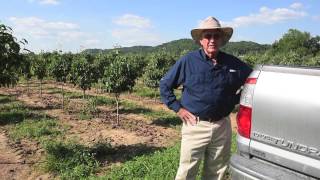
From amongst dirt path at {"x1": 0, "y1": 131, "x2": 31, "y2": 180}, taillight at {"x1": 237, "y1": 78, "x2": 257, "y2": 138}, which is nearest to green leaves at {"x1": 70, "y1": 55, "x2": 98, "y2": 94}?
dirt path at {"x1": 0, "y1": 131, "x2": 31, "y2": 180}

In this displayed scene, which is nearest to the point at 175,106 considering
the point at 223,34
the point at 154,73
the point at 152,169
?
the point at 223,34

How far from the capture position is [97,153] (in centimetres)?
1097

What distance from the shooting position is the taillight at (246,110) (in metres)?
3.59

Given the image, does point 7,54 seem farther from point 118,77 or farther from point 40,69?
point 40,69

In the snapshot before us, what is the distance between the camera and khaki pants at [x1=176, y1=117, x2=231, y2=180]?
4422mm

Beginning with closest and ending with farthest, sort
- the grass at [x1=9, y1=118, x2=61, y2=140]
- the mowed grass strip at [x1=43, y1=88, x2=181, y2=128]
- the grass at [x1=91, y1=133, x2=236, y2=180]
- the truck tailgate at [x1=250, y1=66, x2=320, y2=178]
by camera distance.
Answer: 1. the truck tailgate at [x1=250, y1=66, x2=320, y2=178]
2. the grass at [x1=91, y1=133, x2=236, y2=180]
3. the grass at [x1=9, y1=118, x2=61, y2=140]
4. the mowed grass strip at [x1=43, y1=88, x2=181, y2=128]

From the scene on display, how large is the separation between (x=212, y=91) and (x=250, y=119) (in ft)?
2.52

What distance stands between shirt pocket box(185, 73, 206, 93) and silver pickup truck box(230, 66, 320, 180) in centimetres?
68

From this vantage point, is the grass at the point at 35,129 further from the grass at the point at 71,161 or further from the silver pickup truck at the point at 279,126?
the silver pickup truck at the point at 279,126

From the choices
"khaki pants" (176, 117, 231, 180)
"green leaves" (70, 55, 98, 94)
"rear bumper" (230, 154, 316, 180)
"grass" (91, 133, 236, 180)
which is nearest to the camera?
"rear bumper" (230, 154, 316, 180)

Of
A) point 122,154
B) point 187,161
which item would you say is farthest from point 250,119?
point 122,154

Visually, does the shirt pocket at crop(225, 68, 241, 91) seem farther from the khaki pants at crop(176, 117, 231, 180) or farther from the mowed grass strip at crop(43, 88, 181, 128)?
the mowed grass strip at crop(43, 88, 181, 128)

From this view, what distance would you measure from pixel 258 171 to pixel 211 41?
1.50 metres

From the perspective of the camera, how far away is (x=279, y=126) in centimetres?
331
